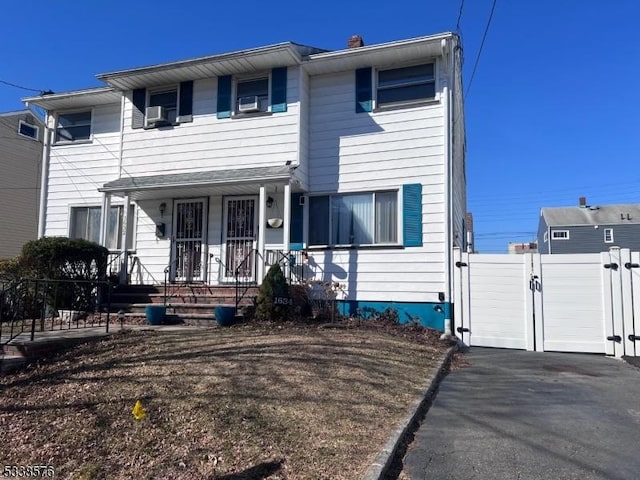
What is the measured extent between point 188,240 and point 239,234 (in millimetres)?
1383

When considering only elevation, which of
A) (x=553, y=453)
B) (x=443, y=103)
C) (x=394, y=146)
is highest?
(x=443, y=103)

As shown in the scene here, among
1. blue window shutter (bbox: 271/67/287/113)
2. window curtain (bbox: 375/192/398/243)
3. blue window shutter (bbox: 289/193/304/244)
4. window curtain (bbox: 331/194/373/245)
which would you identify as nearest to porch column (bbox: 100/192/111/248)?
blue window shutter (bbox: 289/193/304/244)

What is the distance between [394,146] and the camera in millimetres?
11367

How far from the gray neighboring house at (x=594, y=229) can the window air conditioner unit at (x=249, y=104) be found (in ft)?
105

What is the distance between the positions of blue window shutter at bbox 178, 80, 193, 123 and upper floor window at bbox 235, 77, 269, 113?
49.4 inches

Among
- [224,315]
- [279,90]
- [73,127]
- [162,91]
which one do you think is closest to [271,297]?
[224,315]

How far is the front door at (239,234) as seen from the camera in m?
12.1

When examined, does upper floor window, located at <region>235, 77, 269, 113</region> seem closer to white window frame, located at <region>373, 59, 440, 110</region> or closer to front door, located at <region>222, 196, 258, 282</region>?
front door, located at <region>222, 196, 258, 282</region>

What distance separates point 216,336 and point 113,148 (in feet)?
26.4

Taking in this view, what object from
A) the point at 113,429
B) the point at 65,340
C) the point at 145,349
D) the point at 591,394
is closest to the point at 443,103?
the point at 591,394

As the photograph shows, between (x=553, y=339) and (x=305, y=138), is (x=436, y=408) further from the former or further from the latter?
(x=305, y=138)

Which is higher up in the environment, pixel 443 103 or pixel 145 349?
pixel 443 103

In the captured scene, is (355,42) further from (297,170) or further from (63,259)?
(63,259)

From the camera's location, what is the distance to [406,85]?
37.9 feet
